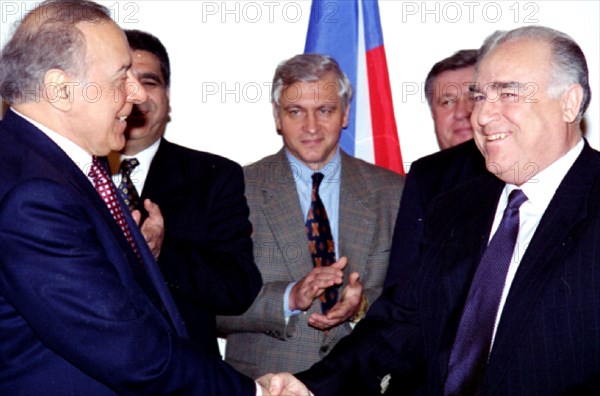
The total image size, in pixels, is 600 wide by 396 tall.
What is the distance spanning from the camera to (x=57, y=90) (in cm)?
245

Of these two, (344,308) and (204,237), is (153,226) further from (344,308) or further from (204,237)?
(344,308)

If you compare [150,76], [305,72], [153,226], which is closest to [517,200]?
[153,226]

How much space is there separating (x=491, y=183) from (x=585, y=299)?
2.29 ft

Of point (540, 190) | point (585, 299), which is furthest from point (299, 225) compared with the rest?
point (585, 299)

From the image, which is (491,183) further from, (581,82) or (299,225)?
(299,225)

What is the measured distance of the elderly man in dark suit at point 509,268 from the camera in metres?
2.50

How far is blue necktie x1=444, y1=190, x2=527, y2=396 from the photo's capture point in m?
2.63

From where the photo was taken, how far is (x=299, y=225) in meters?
3.84

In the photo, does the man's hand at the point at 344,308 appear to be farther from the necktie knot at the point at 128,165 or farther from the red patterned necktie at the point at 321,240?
the necktie knot at the point at 128,165

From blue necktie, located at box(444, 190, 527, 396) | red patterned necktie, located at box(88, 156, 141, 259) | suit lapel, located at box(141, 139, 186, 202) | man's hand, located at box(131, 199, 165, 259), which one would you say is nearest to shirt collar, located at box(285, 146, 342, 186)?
suit lapel, located at box(141, 139, 186, 202)

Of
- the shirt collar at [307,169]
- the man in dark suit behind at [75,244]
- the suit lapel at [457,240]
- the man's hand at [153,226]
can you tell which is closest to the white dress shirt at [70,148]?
the man in dark suit behind at [75,244]

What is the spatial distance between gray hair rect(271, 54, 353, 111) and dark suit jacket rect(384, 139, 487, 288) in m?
0.68

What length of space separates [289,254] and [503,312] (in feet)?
4.49

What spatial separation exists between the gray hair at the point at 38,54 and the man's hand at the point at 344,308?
5.00ft
